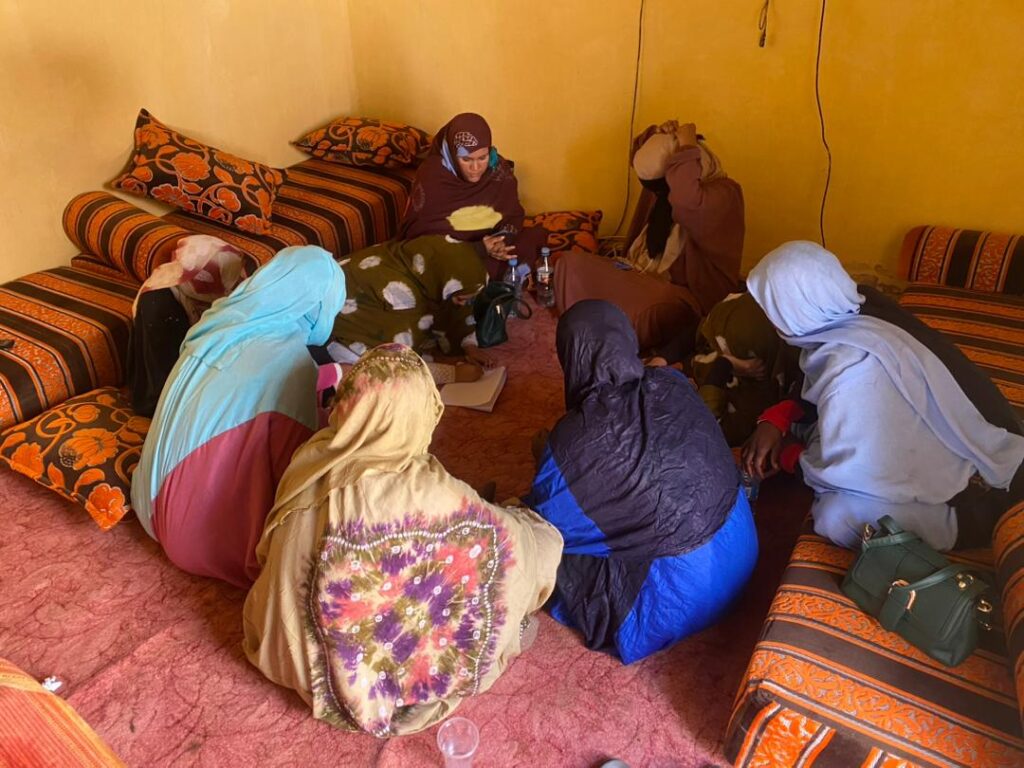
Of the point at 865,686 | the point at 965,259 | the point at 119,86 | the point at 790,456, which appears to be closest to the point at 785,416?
the point at 790,456

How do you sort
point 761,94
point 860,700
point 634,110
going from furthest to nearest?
point 634,110 → point 761,94 → point 860,700

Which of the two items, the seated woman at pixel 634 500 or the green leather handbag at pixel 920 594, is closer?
the green leather handbag at pixel 920 594

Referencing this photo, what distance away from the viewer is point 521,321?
3.42 m

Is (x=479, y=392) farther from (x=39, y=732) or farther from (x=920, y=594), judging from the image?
(x=39, y=732)

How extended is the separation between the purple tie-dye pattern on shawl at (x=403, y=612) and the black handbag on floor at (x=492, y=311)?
151cm

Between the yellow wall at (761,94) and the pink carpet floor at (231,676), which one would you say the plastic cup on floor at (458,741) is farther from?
the yellow wall at (761,94)

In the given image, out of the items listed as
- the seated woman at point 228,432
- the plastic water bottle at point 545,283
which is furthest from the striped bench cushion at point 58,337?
the plastic water bottle at point 545,283

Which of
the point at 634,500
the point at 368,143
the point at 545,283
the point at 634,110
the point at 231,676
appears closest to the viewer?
the point at 634,500

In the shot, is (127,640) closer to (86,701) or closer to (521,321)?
(86,701)

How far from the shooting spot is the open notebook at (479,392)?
284 cm

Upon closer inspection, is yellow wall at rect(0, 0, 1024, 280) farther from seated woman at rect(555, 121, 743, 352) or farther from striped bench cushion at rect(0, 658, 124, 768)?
striped bench cushion at rect(0, 658, 124, 768)

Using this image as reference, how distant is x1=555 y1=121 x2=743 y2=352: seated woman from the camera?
9.77ft

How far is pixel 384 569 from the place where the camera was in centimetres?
158

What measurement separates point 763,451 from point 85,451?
6.40ft
